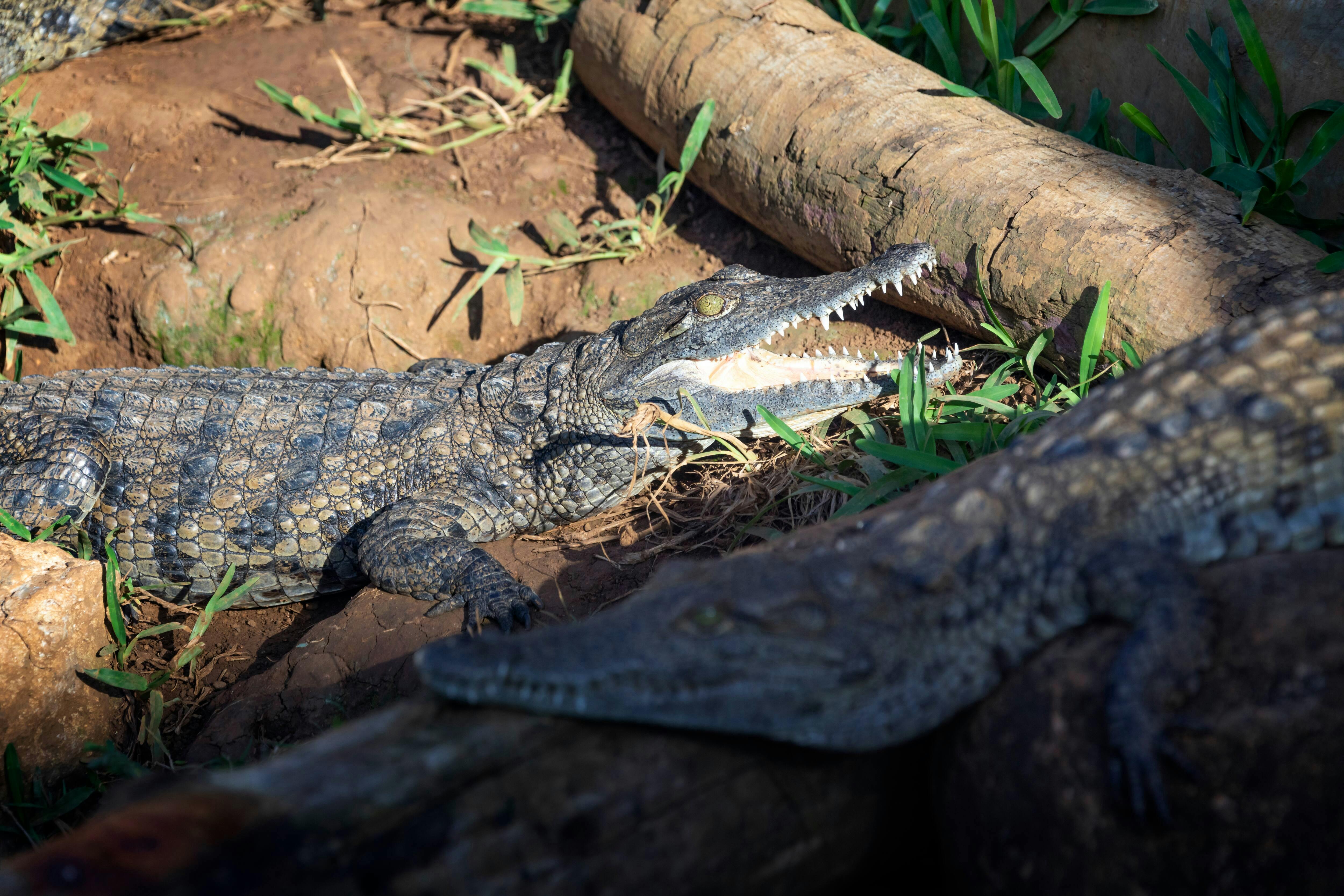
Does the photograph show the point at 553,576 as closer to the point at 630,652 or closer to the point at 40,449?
the point at 630,652

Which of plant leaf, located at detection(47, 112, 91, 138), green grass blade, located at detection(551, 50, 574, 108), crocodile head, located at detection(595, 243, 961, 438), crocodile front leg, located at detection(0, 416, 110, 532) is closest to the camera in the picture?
Result: crocodile head, located at detection(595, 243, 961, 438)

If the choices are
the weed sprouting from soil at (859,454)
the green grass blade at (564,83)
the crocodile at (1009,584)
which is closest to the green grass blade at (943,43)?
the weed sprouting from soil at (859,454)

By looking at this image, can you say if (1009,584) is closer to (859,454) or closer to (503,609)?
(859,454)

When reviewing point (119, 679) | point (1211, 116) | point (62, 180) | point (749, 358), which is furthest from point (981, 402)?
point (62, 180)

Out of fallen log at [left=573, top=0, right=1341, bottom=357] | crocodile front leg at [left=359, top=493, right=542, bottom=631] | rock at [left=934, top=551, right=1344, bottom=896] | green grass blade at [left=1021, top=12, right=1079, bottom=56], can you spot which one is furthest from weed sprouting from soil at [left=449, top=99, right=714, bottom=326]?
rock at [left=934, top=551, right=1344, bottom=896]

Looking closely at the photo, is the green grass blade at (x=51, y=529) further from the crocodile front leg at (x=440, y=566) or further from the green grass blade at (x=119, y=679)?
the crocodile front leg at (x=440, y=566)

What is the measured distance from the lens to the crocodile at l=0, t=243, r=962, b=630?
144 inches

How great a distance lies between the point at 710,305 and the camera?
3.68 m

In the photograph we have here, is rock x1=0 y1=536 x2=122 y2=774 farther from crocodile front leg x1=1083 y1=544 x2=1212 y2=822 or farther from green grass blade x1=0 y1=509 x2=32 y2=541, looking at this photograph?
crocodile front leg x1=1083 y1=544 x2=1212 y2=822

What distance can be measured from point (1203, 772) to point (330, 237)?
475cm

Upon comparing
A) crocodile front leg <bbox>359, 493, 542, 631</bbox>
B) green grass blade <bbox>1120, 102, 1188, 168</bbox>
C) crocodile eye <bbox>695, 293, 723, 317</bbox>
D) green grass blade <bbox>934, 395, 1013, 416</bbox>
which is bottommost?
crocodile front leg <bbox>359, 493, 542, 631</bbox>

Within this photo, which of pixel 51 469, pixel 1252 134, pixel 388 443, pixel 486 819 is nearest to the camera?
pixel 486 819

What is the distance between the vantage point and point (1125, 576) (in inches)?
69.1

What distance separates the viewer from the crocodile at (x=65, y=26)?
18.2ft
